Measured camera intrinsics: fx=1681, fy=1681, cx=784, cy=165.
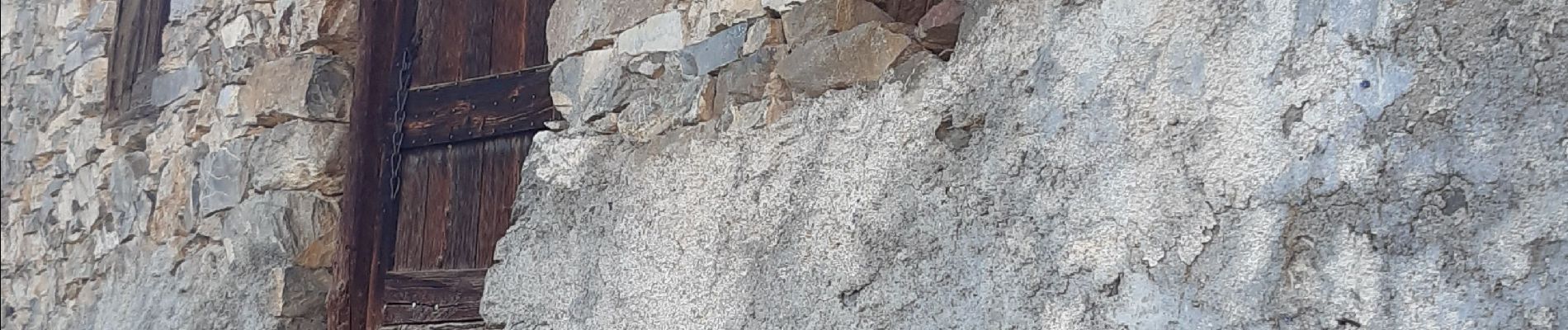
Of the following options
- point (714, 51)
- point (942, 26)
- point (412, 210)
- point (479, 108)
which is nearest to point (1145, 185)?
point (942, 26)

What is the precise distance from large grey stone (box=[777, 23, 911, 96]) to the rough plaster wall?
0.02m

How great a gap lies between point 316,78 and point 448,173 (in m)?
0.49

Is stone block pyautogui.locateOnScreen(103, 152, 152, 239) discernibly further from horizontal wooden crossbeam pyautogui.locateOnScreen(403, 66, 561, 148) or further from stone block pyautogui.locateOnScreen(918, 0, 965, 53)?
stone block pyautogui.locateOnScreen(918, 0, 965, 53)

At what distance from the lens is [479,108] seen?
3.18 m

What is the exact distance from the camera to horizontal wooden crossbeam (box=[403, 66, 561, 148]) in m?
3.03

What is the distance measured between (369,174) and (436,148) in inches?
9.2

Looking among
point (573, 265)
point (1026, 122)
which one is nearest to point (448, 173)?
point (573, 265)

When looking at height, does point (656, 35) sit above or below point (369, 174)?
above

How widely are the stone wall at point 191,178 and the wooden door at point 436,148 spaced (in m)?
0.10

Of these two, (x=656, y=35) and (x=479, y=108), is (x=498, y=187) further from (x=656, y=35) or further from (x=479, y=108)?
(x=656, y=35)

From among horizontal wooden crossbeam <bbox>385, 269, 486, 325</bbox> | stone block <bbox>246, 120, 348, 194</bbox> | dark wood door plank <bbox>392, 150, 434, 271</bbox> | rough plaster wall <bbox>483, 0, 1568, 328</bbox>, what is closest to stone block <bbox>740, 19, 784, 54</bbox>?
rough plaster wall <bbox>483, 0, 1568, 328</bbox>

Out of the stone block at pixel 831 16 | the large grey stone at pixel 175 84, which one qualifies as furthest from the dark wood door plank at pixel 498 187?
the large grey stone at pixel 175 84

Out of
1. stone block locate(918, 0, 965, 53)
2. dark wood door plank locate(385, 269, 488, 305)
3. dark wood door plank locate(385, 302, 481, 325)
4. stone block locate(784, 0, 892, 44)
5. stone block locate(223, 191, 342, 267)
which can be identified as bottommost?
dark wood door plank locate(385, 302, 481, 325)

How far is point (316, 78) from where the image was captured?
11.6 feet
